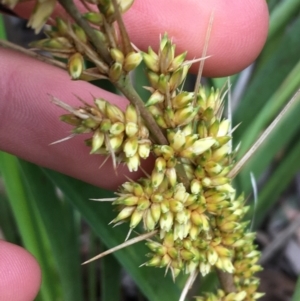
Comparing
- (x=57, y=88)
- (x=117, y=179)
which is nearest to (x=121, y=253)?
(x=117, y=179)

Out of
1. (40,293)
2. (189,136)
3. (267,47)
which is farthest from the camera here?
(267,47)

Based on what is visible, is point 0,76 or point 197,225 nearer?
point 197,225

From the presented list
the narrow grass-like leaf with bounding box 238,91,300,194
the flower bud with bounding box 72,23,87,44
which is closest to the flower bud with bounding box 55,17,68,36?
the flower bud with bounding box 72,23,87,44

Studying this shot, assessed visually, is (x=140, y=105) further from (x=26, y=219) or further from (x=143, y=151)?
(x=26, y=219)

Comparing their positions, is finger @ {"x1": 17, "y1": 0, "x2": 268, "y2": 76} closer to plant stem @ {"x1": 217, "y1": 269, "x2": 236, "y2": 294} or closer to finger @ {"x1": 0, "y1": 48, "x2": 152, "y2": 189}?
finger @ {"x1": 0, "y1": 48, "x2": 152, "y2": 189}

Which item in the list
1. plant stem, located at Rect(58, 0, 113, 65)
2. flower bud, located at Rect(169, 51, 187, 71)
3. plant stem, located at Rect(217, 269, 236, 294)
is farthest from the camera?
plant stem, located at Rect(217, 269, 236, 294)

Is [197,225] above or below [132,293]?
above

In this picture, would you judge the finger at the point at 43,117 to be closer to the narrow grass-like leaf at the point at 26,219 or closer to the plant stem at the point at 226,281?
the narrow grass-like leaf at the point at 26,219

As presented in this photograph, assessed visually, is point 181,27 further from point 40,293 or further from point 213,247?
point 40,293
